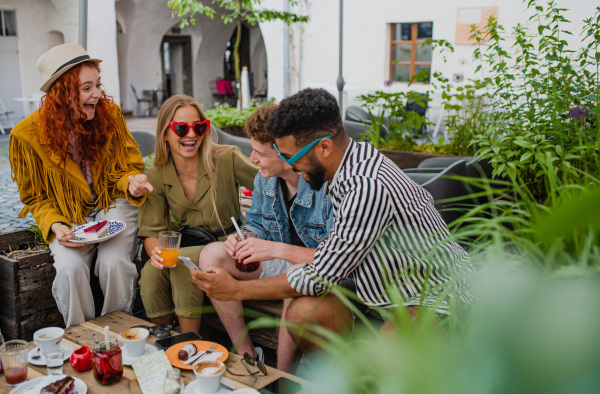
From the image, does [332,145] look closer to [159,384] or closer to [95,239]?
[159,384]

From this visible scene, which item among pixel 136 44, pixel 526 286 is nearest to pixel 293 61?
pixel 136 44

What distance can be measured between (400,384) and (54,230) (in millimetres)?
2242

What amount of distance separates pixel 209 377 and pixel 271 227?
0.99 metres

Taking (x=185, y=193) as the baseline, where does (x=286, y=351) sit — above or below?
below

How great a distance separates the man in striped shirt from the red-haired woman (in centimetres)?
110

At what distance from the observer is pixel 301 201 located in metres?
2.43

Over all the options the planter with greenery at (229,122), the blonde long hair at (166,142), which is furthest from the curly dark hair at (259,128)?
the planter with greenery at (229,122)

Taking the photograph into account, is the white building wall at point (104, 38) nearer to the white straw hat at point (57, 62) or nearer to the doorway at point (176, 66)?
the doorway at point (176, 66)

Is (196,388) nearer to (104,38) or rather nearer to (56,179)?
(56,179)

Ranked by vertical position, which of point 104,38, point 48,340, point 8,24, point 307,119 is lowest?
point 48,340

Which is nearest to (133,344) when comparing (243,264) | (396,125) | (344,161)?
(243,264)

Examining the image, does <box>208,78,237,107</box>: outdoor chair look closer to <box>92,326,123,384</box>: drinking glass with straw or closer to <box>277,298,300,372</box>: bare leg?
<box>277,298,300,372</box>: bare leg

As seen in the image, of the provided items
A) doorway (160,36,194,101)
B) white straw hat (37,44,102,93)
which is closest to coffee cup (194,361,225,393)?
white straw hat (37,44,102,93)

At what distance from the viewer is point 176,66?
1770 cm
